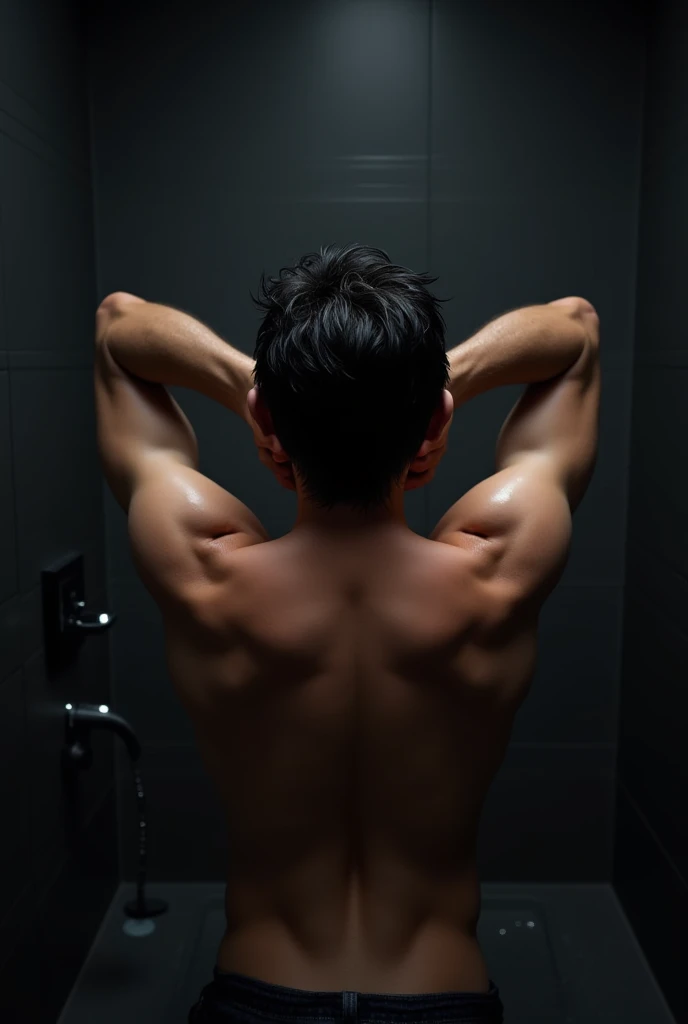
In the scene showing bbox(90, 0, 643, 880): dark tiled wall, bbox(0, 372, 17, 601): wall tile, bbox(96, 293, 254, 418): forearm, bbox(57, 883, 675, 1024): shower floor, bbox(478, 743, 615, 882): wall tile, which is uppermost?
bbox(90, 0, 643, 880): dark tiled wall

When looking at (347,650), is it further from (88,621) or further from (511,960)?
(511,960)

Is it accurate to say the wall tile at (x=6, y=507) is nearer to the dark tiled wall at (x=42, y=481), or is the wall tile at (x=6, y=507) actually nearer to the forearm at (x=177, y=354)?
the dark tiled wall at (x=42, y=481)

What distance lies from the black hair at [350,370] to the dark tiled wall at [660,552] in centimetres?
Answer: 93

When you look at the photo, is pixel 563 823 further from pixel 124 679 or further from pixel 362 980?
pixel 362 980

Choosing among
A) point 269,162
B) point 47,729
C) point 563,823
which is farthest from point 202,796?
point 269,162

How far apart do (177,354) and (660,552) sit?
1082 millimetres

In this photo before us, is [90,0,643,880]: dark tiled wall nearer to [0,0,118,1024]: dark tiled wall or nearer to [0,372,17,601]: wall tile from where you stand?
[0,0,118,1024]: dark tiled wall

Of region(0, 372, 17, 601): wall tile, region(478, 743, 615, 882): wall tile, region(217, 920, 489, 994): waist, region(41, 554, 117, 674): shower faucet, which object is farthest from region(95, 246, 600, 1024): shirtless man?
region(478, 743, 615, 882): wall tile

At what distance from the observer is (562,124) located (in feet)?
6.05

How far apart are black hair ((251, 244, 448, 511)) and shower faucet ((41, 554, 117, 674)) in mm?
814

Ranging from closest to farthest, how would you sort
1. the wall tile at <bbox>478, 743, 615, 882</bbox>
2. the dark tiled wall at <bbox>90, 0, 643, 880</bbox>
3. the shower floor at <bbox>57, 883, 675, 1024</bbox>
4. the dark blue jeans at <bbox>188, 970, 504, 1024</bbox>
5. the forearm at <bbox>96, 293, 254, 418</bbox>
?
1. the dark blue jeans at <bbox>188, 970, 504, 1024</bbox>
2. the forearm at <bbox>96, 293, 254, 418</bbox>
3. the shower floor at <bbox>57, 883, 675, 1024</bbox>
4. the dark tiled wall at <bbox>90, 0, 643, 880</bbox>
5. the wall tile at <bbox>478, 743, 615, 882</bbox>

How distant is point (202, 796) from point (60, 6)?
1.57m

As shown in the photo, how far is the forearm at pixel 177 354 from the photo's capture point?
3.40 ft

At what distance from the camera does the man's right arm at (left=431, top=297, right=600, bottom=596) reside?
3.00ft
